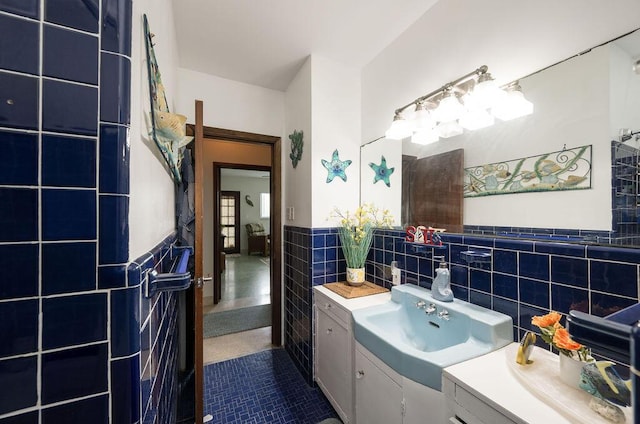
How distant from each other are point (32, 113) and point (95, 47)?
0.60ft

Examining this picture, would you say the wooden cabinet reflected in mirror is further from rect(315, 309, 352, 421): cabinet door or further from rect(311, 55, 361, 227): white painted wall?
rect(315, 309, 352, 421): cabinet door

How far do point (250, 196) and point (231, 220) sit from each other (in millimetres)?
999

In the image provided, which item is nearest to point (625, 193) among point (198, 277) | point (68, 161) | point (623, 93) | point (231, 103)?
point (623, 93)

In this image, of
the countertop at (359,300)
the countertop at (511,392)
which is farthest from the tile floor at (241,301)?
the countertop at (511,392)

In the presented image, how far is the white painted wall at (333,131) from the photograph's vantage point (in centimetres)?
190

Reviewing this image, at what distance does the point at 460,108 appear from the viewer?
132cm

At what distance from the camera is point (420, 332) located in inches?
51.8

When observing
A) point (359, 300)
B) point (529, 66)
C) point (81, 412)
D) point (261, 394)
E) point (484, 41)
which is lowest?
point (261, 394)

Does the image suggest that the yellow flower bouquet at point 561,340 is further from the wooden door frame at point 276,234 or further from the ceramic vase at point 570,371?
the wooden door frame at point 276,234

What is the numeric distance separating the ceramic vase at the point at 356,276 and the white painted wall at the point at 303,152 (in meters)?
0.49

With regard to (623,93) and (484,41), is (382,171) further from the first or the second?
(623,93)

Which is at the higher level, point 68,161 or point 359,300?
point 68,161

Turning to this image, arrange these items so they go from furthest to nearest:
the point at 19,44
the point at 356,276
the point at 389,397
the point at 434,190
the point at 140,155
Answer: the point at 356,276
the point at 434,190
the point at 389,397
the point at 140,155
the point at 19,44

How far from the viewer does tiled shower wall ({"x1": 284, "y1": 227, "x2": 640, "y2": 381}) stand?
807 mm
